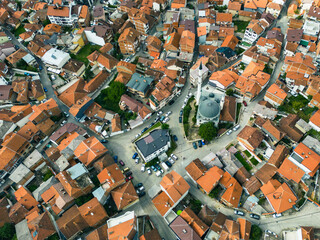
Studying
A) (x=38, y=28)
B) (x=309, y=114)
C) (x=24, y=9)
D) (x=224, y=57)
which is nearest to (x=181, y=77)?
(x=224, y=57)

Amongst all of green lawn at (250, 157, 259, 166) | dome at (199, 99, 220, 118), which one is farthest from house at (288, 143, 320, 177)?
dome at (199, 99, 220, 118)

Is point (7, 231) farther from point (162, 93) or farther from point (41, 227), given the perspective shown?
point (162, 93)

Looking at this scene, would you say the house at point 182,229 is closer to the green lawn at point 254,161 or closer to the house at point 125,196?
the house at point 125,196

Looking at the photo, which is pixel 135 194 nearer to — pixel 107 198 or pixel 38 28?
pixel 107 198

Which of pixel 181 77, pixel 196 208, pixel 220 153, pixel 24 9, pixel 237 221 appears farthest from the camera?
pixel 24 9

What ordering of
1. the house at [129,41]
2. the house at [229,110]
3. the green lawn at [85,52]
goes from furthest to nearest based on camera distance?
the green lawn at [85,52] < the house at [129,41] < the house at [229,110]

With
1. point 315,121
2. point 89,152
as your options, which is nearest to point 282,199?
point 315,121

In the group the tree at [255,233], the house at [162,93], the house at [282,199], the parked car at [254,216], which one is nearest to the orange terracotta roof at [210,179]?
the parked car at [254,216]
